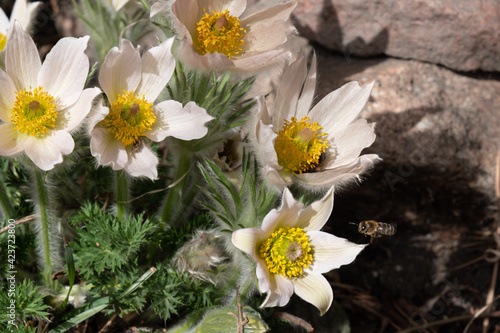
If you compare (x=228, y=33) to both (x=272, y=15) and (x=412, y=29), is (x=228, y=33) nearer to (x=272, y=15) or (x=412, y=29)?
(x=272, y=15)

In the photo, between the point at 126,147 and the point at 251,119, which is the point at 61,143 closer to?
the point at 126,147

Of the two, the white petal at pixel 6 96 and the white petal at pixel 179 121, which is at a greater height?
the white petal at pixel 6 96

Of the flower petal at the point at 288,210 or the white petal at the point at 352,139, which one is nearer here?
the flower petal at the point at 288,210

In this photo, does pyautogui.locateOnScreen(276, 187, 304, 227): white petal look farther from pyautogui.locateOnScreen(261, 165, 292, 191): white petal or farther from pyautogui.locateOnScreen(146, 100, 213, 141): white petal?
pyautogui.locateOnScreen(146, 100, 213, 141): white petal

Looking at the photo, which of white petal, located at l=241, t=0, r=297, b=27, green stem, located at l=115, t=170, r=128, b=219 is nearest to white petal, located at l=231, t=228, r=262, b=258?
green stem, located at l=115, t=170, r=128, b=219

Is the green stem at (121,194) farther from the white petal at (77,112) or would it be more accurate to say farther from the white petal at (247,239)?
the white petal at (247,239)

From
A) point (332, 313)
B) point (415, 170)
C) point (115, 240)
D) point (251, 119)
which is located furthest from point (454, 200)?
point (115, 240)

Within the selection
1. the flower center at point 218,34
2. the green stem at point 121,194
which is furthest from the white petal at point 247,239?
the flower center at point 218,34
